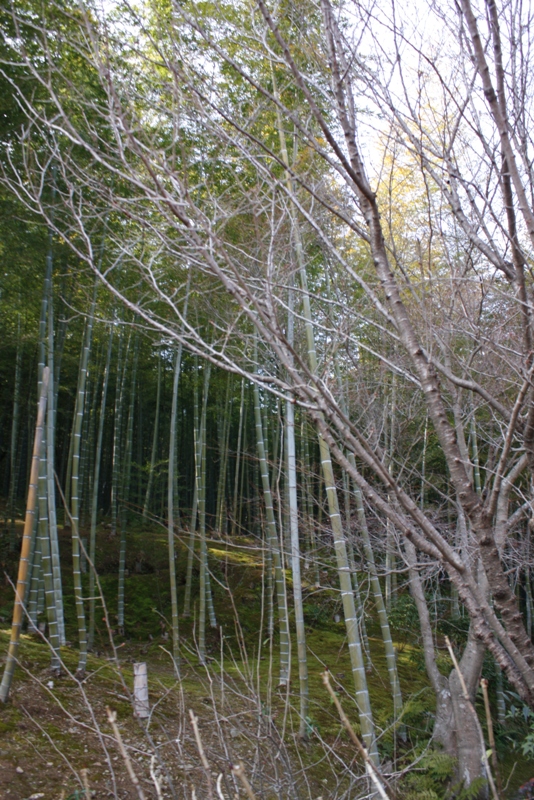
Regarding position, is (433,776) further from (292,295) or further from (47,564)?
(292,295)

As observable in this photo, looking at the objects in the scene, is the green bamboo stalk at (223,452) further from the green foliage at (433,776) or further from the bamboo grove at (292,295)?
the green foliage at (433,776)

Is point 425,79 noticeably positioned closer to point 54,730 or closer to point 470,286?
point 470,286

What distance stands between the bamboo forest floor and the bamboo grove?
8.6 inches

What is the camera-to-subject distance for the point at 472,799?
4.25 metres

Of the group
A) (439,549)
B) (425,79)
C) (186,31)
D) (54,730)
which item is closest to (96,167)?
→ (186,31)

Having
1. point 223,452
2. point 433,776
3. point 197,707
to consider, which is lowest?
point 433,776

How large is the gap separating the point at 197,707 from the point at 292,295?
3.09 metres

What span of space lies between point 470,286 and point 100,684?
3.60m

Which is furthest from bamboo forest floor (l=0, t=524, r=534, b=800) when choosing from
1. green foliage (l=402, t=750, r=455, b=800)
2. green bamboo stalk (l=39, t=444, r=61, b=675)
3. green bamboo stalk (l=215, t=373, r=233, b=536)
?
green bamboo stalk (l=215, t=373, r=233, b=536)

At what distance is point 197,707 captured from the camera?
441 cm

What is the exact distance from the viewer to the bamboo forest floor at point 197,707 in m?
1.65

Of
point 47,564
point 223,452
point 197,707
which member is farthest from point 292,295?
point 223,452

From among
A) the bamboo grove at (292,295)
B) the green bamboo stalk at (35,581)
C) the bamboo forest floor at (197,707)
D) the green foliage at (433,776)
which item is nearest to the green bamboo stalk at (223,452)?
the bamboo grove at (292,295)

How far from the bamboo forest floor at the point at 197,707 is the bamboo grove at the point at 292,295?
A: 0.72ft
